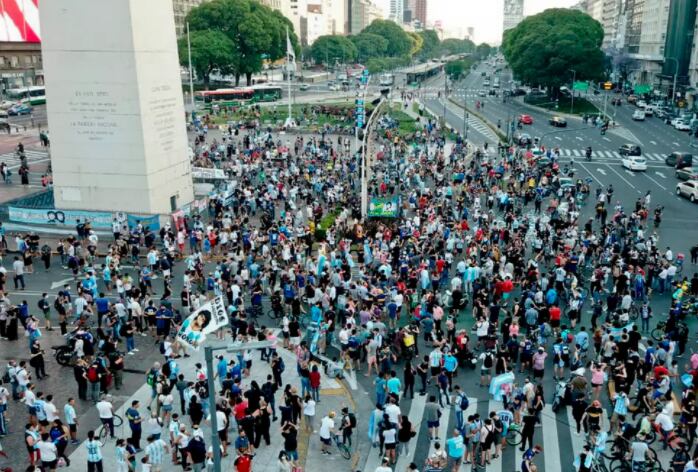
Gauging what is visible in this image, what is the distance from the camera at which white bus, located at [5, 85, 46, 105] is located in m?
90.4

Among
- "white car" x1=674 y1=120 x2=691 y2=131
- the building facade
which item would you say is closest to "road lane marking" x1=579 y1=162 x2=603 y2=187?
"white car" x1=674 y1=120 x2=691 y2=131

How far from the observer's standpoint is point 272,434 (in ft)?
54.0

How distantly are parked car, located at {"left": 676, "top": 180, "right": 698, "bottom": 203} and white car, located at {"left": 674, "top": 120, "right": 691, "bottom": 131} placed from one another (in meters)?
35.8

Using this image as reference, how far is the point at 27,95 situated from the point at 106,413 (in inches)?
3523

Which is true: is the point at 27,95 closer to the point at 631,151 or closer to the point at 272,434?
the point at 631,151

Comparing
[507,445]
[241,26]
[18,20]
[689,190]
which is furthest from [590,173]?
[18,20]

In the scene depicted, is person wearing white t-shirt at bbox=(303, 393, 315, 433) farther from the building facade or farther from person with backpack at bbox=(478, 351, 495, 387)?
the building facade

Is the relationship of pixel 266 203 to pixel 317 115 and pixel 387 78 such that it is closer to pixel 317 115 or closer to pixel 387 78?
pixel 317 115

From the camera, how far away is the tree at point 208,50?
96.0 meters

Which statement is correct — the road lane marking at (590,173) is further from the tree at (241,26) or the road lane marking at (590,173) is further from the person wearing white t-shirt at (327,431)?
the tree at (241,26)

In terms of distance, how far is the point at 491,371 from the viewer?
1914cm

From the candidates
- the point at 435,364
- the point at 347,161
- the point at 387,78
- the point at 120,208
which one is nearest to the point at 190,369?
the point at 435,364

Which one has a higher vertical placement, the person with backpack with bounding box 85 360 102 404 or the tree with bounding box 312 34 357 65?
the tree with bounding box 312 34 357 65

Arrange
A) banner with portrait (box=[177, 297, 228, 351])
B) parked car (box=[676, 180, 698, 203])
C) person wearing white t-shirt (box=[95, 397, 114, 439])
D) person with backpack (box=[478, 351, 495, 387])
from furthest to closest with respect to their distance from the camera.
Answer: parked car (box=[676, 180, 698, 203]), person with backpack (box=[478, 351, 495, 387]), person wearing white t-shirt (box=[95, 397, 114, 439]), banner with portrait (box=[177, 297, 228, 351])
